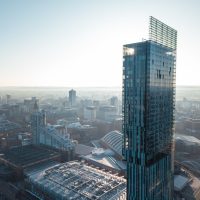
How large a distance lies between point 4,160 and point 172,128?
83.3 m

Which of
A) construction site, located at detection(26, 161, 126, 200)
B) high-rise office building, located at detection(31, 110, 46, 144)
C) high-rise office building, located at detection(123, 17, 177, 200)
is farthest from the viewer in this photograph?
high-rise office building, located at detection(31, 110, 46, 144)

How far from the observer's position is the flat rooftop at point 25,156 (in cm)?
10588

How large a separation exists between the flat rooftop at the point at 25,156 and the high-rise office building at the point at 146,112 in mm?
65364

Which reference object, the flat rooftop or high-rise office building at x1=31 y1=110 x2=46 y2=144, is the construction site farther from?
high-rise office building at x1=31 y1=110 x2=46 y2=144

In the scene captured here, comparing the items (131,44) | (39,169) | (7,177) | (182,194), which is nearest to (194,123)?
(182,194)

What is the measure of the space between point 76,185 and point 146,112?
41315mm

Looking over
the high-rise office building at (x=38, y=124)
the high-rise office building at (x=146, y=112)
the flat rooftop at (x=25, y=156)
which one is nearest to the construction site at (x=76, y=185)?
the flat rooftop at (x=25, y=156)

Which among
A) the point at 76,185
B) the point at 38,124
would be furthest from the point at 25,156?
the point at 76,185

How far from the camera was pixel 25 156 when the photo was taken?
114 meters

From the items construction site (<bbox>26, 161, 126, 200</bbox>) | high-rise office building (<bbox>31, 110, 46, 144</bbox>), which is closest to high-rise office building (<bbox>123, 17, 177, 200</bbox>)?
construction site (<bbox>26, 161, 126, 200</bbox>)

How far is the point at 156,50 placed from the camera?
51.6 metres

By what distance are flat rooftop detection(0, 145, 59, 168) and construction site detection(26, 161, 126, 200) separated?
17650 millimetres

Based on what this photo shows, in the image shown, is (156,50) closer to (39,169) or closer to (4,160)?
(39,169)

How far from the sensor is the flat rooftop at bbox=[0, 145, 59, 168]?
105875mm
